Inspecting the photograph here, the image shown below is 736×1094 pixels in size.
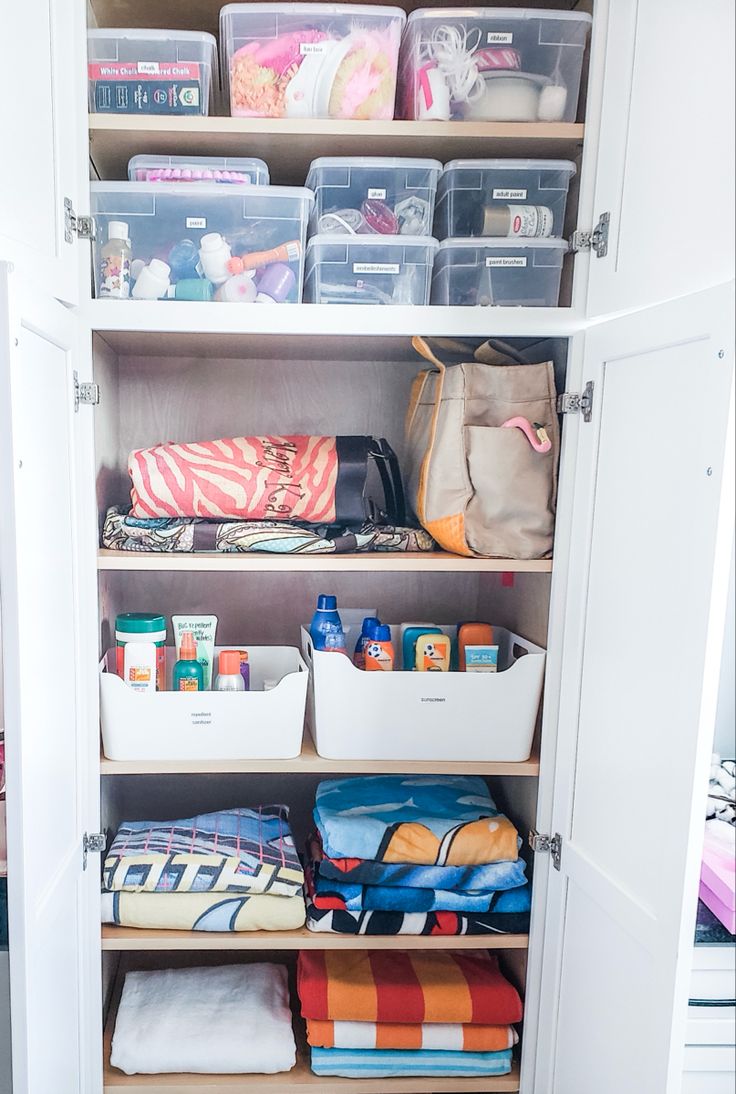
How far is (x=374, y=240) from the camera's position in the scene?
4.09ft

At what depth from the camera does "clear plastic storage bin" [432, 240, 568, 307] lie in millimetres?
1268

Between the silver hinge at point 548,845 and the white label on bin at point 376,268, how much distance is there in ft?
3.10

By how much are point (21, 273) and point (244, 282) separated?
1.15 feet

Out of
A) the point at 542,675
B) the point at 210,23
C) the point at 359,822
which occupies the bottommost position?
the point at 359,822

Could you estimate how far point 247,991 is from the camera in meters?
1.51

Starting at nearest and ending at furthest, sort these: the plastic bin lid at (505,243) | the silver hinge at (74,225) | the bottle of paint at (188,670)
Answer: the silver hinge at (74,225)
the plastic bin lid at (505,243)
the bottle of paint at (188,670)

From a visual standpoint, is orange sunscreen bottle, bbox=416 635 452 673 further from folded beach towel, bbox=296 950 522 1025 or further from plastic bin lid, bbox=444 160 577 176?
plastic bin lid, bbox=444 160 577 176

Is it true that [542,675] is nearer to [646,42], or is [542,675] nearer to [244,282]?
[244,282]

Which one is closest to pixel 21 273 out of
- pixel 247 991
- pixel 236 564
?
pixel 236 564

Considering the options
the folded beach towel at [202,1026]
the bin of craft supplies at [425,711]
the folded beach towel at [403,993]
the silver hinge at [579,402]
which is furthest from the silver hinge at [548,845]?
the silver hinge at [579,402]

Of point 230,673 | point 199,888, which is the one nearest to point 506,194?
point 230,673

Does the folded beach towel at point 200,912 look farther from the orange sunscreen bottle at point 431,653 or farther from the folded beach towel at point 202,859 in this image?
the orange sunscreen bottle at point 431,653

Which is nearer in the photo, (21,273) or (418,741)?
(21,273)

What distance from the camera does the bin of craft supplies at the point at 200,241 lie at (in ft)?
4.03
